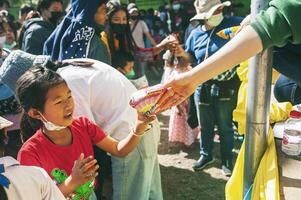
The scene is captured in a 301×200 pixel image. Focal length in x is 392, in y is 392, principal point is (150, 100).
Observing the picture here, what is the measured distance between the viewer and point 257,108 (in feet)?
4.76

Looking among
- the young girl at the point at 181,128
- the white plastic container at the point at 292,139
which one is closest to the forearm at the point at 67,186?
the white plastic container at the point at 292,139

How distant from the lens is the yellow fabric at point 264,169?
4.73 ft

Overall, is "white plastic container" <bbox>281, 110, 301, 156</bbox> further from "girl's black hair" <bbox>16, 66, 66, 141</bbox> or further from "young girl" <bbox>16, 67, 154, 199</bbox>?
"girl's black hair" <bbox>16, 66, 66, 141</bbox>

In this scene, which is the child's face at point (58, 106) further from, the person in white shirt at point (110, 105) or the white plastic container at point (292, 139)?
the white plastic container at point (292, 139)

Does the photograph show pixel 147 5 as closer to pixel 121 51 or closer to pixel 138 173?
pixel 121 51

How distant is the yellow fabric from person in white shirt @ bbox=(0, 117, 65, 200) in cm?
75

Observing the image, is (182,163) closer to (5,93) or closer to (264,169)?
(5,93)

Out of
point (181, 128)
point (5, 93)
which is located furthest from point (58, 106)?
point (181, 128)

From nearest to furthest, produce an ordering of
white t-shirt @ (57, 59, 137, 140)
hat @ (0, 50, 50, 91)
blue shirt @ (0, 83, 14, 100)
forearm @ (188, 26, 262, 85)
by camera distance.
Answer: forearm @ (188, 26, 262, 85) < white t-shirt @ (57, 59, 137, 140) < hat @ (0, 50, 50, 91) < blue shirt @ (0, 83, 14, 100)

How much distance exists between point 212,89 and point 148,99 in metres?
2.54

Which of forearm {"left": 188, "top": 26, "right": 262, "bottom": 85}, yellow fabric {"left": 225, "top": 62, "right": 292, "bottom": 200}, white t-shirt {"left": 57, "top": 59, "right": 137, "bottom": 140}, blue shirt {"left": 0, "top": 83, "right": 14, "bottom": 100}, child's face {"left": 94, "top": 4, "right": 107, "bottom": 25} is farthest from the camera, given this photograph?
child's face {"left": 94, "top": 4, "right": 107, "bottom": 25}

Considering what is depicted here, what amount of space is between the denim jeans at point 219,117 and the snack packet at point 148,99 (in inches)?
97.3

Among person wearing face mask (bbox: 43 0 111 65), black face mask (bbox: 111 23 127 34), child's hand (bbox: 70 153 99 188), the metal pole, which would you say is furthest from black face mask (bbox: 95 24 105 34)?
the metal pole

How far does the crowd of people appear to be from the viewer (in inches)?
52.9
